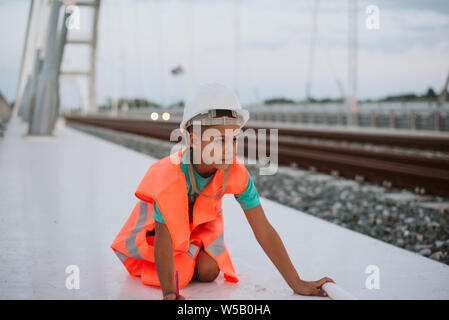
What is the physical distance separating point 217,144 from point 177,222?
0.36m

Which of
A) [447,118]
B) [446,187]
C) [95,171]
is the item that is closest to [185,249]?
[446,187]

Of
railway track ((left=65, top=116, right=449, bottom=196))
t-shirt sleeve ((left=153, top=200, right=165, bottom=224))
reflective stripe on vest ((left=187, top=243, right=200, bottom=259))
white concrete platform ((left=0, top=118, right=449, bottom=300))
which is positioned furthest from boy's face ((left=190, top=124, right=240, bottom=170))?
railway track ((left=65, top=116, right=449, bottom=196))

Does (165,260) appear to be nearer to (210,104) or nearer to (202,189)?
(202,189)

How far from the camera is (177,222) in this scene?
2.24 metres

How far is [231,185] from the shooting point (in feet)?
7.52

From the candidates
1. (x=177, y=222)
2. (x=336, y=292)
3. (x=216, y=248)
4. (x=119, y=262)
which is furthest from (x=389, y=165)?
(x=177, y=222)

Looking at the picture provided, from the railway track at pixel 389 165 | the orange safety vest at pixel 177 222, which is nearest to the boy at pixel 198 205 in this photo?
the orange safety vest at pixel 177 222

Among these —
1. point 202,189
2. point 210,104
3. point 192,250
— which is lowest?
point 192,250

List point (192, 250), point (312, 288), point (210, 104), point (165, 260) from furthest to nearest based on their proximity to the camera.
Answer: point (192, 250), point (312, 288), point (165, 260), point (210, 104)

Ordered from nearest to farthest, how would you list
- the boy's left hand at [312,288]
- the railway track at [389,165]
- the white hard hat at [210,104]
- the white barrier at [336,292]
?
the white hard hat at [210,104]
the white barrier at [336,292]
the boy's left hand at [312,288]
the railway track at [389,165]

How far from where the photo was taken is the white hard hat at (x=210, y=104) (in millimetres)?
2098

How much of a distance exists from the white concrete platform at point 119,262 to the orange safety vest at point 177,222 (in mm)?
96

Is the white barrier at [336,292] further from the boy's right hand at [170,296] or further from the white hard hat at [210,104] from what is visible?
the white hard hat at [210,104]
